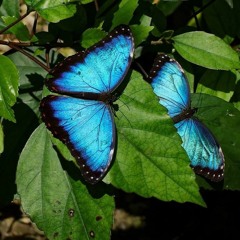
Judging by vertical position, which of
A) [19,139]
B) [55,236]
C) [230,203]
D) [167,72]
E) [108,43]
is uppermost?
[108,43]

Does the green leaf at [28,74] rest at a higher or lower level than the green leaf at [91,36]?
lower

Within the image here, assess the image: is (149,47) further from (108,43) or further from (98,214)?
(98,214)

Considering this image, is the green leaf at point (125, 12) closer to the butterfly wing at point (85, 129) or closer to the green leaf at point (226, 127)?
the butterfly wing at point (85, 129)

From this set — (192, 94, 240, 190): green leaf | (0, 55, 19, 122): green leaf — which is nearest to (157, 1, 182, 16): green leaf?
(192, 94, 240, 190): green leaf

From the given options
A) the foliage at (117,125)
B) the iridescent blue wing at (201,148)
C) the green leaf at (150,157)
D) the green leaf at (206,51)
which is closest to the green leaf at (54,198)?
the foliage at (117,125)

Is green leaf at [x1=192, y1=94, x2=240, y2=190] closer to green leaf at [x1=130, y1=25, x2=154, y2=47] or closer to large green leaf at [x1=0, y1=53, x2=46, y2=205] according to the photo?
green leaf at [x1=130, y1=25, x2=154, y2=47]

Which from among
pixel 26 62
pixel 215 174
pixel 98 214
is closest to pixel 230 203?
pixel 215 174
